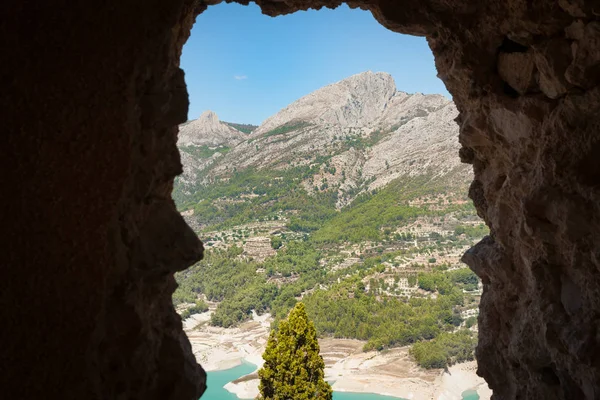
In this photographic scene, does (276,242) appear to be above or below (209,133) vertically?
below

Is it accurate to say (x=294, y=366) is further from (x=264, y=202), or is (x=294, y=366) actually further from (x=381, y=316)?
(x=264, y=202)

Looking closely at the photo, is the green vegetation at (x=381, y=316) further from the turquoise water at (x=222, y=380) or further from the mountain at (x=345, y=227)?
the turquoise water at (x=222, y=380)

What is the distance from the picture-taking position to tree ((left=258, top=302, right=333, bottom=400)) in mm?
16625

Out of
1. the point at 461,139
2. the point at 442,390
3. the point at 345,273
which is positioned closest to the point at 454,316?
the point at 442,390

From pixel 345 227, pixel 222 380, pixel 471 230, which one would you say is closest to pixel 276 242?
pixel 345 227

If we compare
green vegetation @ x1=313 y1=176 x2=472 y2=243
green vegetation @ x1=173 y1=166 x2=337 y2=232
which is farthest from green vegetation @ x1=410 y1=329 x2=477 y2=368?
green vegetation @ x1=173 y1=166 x2=337 y2=232

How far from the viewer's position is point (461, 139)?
18.9 ft

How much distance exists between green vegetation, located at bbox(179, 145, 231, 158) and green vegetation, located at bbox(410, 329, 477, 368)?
275 feet

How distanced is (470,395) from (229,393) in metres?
18.1

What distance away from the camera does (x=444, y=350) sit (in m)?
40.5

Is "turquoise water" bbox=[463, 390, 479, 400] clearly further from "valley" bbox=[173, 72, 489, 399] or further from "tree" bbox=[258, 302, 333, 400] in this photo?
"tree" bbox=[258, 302, 333, 400]

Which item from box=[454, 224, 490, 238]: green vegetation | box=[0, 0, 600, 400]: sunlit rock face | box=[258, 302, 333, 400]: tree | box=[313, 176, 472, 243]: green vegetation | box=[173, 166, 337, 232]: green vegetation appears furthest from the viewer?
box=[173, 166, 337, 232]: green vegetation

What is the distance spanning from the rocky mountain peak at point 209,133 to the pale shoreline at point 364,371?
83877 millimetres

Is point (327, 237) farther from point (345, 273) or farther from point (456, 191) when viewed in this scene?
point (456, 191)
